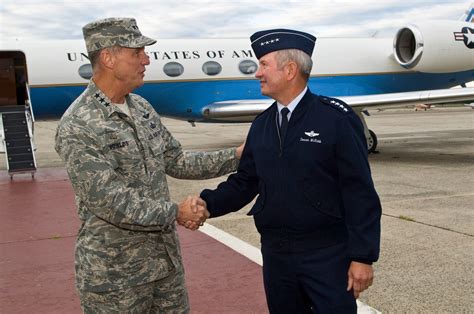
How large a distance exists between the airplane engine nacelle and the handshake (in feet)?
→ 41.0

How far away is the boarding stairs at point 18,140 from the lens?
11484mm

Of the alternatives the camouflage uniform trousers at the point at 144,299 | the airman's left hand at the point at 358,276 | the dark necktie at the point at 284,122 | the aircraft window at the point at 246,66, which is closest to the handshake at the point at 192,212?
the camouflage uniform trousers at the point at 144,299

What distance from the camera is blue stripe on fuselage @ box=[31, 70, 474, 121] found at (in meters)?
13.6

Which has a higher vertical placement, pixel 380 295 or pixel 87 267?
pixel 87 267

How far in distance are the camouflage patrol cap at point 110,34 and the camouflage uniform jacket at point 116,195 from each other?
223mm

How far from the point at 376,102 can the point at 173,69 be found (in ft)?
16.5

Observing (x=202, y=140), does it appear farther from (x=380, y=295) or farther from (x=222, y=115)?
(x=380, y=295)

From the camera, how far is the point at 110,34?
268 centimetres

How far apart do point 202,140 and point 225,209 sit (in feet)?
55.6

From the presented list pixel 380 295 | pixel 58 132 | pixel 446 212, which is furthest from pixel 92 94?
pixel 446 212

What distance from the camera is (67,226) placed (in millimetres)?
7430

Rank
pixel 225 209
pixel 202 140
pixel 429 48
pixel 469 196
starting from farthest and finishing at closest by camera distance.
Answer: pixel 202 140, pixel 429 48, pixel 469 196, pixel 225 209

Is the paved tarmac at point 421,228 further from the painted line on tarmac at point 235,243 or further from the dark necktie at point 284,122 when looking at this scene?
the dark necktie at point 284,122

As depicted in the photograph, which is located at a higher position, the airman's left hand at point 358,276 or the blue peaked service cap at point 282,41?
the blue peaked service cap at point 282,41
